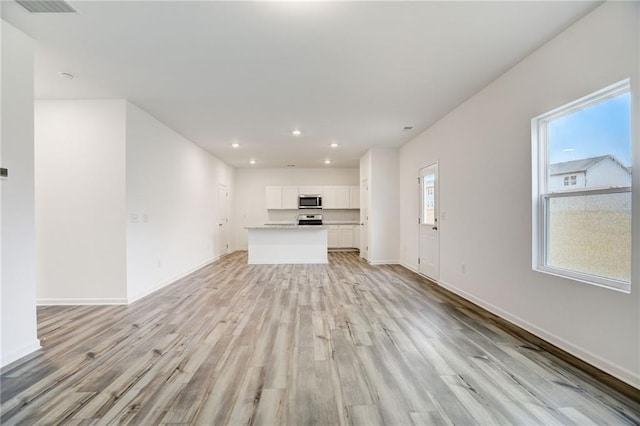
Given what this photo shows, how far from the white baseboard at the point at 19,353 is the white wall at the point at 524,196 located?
175 inches

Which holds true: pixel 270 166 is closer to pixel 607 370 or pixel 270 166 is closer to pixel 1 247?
pixel 1 247

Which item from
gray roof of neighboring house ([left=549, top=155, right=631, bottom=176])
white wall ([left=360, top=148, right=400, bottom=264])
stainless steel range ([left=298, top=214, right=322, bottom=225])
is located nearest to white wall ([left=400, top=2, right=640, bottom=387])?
gray roof of neighboring house ([left=549, top=155, right=631, bottom=176])

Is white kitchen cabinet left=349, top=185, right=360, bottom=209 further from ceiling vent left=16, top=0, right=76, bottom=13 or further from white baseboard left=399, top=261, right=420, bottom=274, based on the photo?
ceiling vent left=16, top=0, right=76, bottom=13

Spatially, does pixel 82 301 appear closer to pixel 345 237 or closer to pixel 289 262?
pixel 289 262

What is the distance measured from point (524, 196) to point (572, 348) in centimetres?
137

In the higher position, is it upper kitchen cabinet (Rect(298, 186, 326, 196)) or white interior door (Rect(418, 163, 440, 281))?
upper kitchen cabinet (Rect(298, 186, 326, 196))

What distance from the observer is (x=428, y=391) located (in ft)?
6.16

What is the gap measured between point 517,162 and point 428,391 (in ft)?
7.85

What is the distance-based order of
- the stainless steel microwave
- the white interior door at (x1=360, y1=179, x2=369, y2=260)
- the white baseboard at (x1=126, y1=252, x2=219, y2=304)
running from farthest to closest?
the stainless steel microwave < the white interior door at (x1=360, y1=179, x2=369, y2=260) < the white baseboard at (x1=126, y1=252, x2=219, y2=304)

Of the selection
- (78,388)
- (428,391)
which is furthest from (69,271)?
(428,391)

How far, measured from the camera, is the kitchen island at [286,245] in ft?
22.4

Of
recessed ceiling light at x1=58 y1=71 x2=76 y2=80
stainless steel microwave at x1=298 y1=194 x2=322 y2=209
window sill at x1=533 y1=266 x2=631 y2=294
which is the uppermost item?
recessed ceiling light at x1=58 y1=71 x2=76 y2=80

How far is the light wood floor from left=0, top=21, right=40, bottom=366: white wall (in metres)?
0.26

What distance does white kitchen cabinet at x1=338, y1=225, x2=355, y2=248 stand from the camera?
29.9 feet
